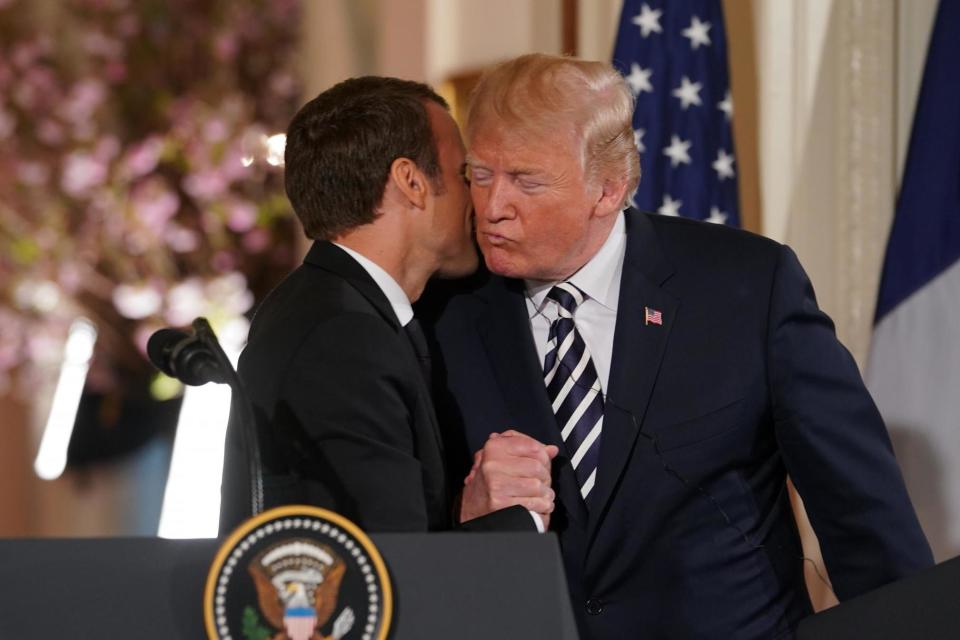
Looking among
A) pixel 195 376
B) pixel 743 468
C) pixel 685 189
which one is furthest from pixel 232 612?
pixel 685 189

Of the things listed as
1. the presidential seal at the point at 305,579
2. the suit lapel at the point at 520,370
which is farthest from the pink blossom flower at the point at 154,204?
the presidential seal at the point at 305,579

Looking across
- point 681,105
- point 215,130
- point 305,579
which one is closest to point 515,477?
point 305,579

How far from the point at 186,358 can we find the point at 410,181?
0.59 metres

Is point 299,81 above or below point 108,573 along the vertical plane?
above

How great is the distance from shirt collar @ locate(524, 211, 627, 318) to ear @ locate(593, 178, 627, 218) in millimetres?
49

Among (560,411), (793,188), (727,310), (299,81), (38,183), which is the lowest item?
(560,411)

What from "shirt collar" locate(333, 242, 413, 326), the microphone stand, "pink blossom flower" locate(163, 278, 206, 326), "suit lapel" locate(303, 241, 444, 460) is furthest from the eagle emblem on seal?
"pink blossom flower" locate(163, 278, 206, 326)

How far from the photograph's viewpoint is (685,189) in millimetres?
3344

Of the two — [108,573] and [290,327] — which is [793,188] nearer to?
[290,327]

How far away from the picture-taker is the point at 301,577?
42.9 inches

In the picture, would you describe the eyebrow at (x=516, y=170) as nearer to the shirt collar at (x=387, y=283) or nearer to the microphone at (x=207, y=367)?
the shirt collar at (x=387, y=283)

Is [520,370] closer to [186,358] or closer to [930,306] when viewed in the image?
[186,358]

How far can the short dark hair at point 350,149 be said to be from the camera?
182 centimetres

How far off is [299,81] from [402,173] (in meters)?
3.30
